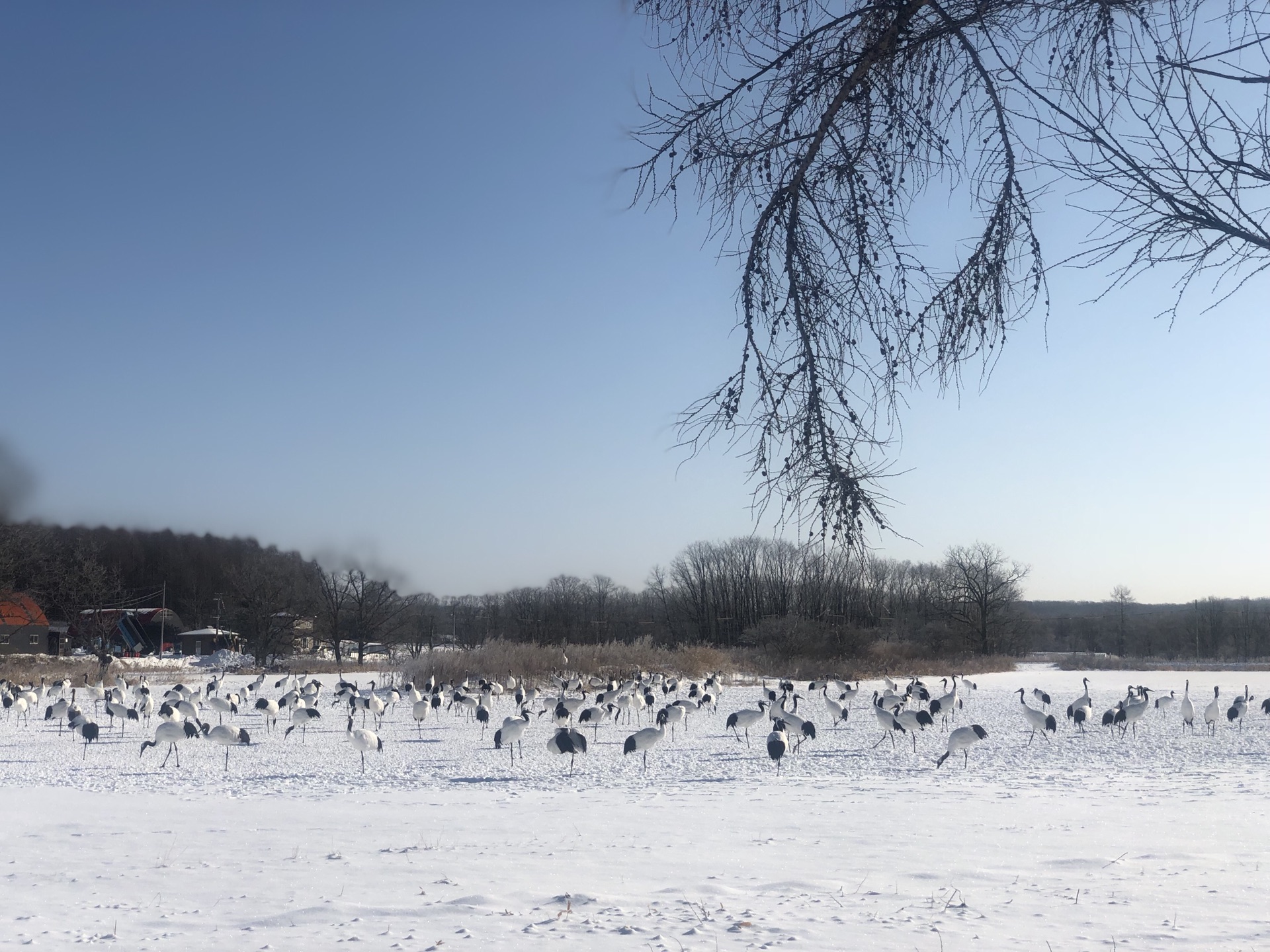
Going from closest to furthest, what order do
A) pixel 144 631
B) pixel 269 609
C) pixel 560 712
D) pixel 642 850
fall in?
pixel 642 850 < pixel 560 712 < pixel 269 609 < pixel 144 631

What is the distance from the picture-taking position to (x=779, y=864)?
22.7ft

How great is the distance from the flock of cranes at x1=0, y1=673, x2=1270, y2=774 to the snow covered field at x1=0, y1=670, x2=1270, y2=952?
51 centimetres

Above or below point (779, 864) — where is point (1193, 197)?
above

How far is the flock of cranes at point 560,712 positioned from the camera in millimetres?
13992

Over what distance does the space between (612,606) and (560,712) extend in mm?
63547

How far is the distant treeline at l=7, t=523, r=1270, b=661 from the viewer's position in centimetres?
3379

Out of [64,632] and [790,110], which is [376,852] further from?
Result: [64,632]

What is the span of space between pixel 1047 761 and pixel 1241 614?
84.4 metres

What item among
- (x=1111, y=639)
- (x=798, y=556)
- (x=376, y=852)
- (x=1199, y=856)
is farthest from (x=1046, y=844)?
(x=1111, y=639)

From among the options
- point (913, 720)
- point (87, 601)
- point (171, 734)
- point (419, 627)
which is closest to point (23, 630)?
point (87, 601)

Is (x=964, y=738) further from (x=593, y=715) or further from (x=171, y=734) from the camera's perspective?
(x=171, y=734)

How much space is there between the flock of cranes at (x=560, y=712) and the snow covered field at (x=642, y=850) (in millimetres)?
514

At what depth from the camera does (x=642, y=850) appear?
24.4 feet

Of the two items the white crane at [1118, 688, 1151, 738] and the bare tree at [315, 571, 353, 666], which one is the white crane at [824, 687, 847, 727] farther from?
the bare tree at [315, 571, 353, 666]
